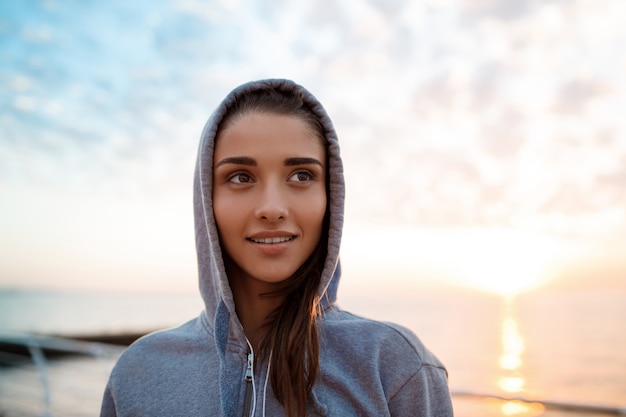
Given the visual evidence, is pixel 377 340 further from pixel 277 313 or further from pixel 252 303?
pixel 252 303

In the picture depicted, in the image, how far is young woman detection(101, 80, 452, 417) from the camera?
1.50 meters

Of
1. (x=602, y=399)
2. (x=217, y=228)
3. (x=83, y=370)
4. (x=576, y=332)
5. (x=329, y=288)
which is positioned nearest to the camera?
(x=217, y=228)

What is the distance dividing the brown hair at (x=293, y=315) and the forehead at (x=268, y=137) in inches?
1.1

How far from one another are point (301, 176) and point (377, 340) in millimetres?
598

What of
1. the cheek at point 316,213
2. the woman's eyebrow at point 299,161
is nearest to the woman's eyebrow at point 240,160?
the woman's eyebrow at point 299,161

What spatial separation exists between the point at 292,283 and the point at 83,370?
19.1 metres

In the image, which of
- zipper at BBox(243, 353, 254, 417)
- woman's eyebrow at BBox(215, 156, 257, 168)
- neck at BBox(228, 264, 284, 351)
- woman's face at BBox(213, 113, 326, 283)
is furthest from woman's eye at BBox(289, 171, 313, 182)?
zipper at BBox(243, 353, 254, 417)

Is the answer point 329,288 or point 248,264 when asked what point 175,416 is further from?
point 329,288

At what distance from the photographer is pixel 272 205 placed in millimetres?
1452

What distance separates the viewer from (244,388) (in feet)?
5.14

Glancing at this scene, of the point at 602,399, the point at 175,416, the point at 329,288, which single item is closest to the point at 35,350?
the point at 175,416

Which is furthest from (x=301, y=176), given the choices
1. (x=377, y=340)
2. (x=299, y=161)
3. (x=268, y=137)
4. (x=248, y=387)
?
(x=248, y=387)

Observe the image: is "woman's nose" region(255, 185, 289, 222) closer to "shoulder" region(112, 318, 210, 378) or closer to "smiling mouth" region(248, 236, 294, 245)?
"smiling mouth" region(248, 236, 294, 245)

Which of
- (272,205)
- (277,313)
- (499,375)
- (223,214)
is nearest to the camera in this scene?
(272,205)
